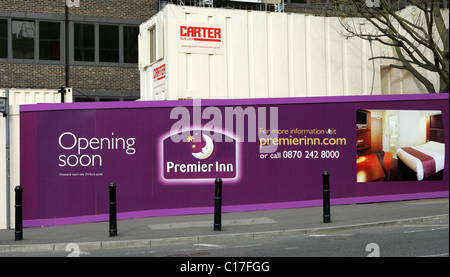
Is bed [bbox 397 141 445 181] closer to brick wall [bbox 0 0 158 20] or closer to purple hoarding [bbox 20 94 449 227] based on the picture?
purple hoarding [bbox 20 94 449 227]

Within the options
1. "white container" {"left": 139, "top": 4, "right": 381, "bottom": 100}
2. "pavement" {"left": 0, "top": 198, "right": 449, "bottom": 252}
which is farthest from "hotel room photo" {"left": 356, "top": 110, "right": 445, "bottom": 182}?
"white container" {"left": 139, "top": 4, "right": 381, "bottom": 100}

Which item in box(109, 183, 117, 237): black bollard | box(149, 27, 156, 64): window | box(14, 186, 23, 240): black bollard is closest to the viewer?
box(109, 183, 117, 237): black bollard

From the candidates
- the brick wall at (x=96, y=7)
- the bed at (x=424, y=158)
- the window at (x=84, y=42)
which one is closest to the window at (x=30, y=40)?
the brick wall at (x=96, y=7)

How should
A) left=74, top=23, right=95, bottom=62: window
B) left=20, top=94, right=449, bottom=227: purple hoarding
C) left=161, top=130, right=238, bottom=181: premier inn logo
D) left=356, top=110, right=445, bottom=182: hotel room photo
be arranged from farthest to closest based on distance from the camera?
left=74, top=23, right=95, bottom=62: window < left=356, top=110, right=445, bottom=182: hotel room photo < left=161, top=130, right=238, bottom=181: premier inn logo < left=20, top=94, right=449, bottom=227: purple hoarding

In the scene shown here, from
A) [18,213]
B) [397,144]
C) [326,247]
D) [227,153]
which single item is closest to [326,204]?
[326,247]

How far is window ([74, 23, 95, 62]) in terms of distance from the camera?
30766 millimetres

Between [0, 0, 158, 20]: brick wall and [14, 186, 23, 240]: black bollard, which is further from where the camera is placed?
[0, 0, 158, 20]: brick wall

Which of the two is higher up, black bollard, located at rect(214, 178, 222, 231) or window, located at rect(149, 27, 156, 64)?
window, located at rect(149, 27, 156, 64)

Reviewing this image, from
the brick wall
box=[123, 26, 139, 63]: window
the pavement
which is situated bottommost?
the pavement

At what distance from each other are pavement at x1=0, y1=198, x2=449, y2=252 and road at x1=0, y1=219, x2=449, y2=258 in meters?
0.27

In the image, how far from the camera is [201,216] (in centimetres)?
1527

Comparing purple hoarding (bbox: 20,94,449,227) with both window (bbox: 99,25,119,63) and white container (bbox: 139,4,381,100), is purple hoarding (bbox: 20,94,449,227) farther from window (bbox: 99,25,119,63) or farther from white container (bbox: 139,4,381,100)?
window (bbox: 99,25,119,63)

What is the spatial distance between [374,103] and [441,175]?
8.37ft

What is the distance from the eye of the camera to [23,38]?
29906 mm
